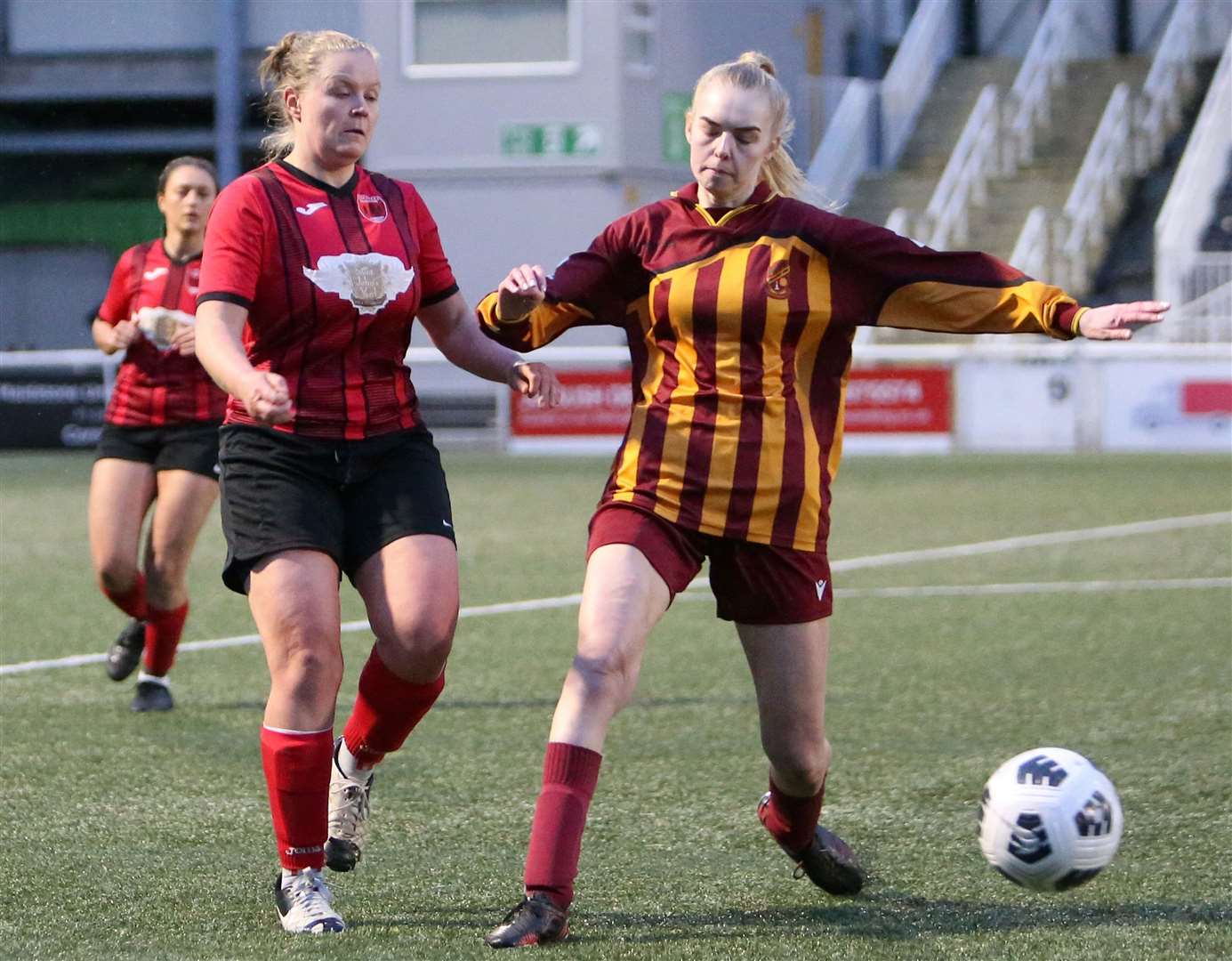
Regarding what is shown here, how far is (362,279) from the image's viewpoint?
14.7 ft

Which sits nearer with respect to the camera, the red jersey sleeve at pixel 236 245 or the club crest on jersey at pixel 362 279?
the red jersey sleeve at pixel 236 245

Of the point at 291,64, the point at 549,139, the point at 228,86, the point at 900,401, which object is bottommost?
the point at 900,401

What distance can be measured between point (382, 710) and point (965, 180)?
2358 cm

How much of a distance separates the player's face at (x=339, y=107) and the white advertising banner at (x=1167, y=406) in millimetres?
16984

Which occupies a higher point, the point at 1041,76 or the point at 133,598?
the point at 1041,76

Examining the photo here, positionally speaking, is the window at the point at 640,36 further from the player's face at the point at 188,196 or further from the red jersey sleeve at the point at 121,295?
the player's face at the point at 188,196

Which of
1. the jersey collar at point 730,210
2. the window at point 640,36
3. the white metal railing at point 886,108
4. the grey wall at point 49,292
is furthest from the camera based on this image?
the grey wall at point 49,292

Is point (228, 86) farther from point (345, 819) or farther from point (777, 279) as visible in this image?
point (777, 279)

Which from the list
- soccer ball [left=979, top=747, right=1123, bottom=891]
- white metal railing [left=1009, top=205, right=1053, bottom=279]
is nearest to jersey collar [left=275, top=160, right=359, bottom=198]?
soccer ball [left=979, top=747, right=1123, bottom=891]

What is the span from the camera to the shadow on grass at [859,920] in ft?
14.2

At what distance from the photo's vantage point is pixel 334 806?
483 cm

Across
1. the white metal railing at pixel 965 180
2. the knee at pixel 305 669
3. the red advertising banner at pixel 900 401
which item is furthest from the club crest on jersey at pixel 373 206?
the white metal railing at pixel 965 180

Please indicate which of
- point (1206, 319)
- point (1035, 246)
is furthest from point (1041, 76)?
point (1206, 319)

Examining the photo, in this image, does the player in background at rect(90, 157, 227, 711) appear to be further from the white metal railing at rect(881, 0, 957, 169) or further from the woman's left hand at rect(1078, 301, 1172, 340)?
the white metal railing at rect(881, 0, 957, 169)
